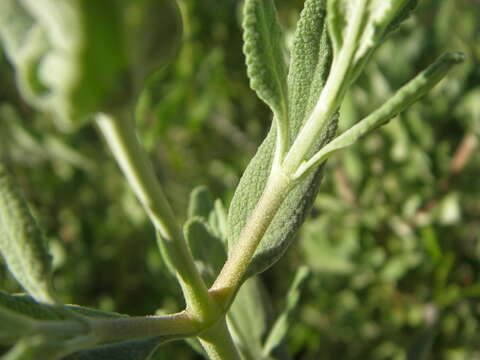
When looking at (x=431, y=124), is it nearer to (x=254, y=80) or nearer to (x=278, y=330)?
(x=278, y=330)

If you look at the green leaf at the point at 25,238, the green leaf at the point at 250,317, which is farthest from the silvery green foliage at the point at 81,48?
the green leaf at the point at 250,317

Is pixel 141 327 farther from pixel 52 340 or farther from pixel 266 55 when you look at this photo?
pixel 266 55

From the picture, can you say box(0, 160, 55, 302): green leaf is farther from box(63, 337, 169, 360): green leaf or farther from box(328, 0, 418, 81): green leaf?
box(328, 0, 418, 81): green leaf

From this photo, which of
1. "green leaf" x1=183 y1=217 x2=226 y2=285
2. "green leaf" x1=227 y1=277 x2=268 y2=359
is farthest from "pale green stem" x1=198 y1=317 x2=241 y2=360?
"green leaf" x1=227 y1=277 x2=268 y2=359

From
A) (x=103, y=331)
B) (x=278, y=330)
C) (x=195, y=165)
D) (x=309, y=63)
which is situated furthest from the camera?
(x=195, y=165)

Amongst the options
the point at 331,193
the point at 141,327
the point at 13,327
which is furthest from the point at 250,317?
the point at 331,193

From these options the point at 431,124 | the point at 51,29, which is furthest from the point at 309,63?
the point at 431,124

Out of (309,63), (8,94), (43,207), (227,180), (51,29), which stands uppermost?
(51,29)
